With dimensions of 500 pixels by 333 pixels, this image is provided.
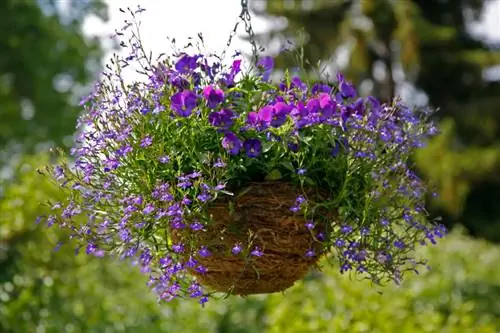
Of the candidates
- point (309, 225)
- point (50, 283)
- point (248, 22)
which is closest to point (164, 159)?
point (309, 225)

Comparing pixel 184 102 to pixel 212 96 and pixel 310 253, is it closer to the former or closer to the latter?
pixel 212 96

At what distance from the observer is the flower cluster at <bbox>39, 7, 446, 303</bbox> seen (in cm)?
194

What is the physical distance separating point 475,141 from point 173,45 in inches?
490

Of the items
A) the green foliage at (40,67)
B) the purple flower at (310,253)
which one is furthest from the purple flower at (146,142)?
the green foliage at (40,67)

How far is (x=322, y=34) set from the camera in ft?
43.9

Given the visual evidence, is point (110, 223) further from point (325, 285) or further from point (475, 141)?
point (475, 141)

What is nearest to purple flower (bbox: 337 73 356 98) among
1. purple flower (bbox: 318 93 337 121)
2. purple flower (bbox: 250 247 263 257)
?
purple flower (bbox: 318 93 337 121)

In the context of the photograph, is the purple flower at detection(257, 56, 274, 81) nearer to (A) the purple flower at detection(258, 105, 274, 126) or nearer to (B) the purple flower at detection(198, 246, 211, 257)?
(A) the purple flower at detection(258, 105, 274, 126)

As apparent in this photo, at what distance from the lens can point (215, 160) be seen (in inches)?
77.7

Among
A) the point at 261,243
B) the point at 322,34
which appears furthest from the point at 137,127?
the point at 322,34

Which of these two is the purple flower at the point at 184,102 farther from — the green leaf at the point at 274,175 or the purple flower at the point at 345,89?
the purple flower at the point at 345,89

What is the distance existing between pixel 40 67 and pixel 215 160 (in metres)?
13.6

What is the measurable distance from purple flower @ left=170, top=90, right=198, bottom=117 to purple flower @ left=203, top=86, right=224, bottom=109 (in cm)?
3

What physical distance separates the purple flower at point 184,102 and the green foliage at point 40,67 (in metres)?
12.8
